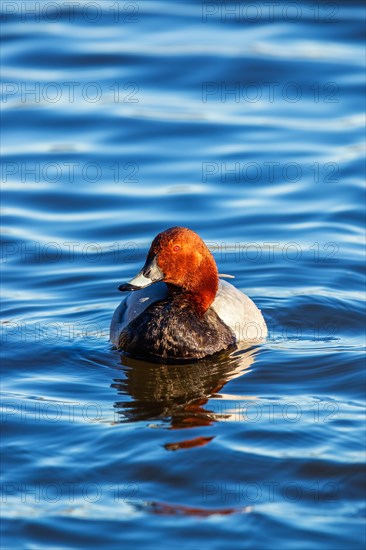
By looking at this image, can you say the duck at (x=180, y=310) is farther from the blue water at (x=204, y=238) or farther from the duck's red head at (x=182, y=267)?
the blue water at (x=204, y=238)

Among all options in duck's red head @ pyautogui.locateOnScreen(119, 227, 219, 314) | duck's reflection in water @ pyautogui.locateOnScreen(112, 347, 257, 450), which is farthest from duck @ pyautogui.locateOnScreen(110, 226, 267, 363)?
duck's reflection in water @ pyautogui.locateOnScreen(112, 347, 257, 450)

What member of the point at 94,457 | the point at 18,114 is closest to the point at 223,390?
the point at 94,457

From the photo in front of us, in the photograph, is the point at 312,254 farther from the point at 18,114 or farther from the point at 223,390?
the point at 18,114

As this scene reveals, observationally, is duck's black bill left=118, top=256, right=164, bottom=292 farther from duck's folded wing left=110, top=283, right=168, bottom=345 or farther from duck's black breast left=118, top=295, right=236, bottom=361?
duck's folded wing left=110, top=283, right=168, bottom=345

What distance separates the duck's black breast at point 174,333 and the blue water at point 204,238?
14 centimetres

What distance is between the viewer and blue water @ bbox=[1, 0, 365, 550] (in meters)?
6.73

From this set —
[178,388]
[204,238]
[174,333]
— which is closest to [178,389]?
A: [178,388]

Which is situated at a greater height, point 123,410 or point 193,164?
point 193,164

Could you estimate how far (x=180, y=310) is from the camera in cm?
927

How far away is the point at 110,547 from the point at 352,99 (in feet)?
37.3

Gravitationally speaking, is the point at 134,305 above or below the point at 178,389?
above

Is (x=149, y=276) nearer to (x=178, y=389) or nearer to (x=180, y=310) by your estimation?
(x=180, y=310)

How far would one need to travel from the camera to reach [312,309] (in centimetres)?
1042

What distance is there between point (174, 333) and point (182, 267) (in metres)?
0.55
